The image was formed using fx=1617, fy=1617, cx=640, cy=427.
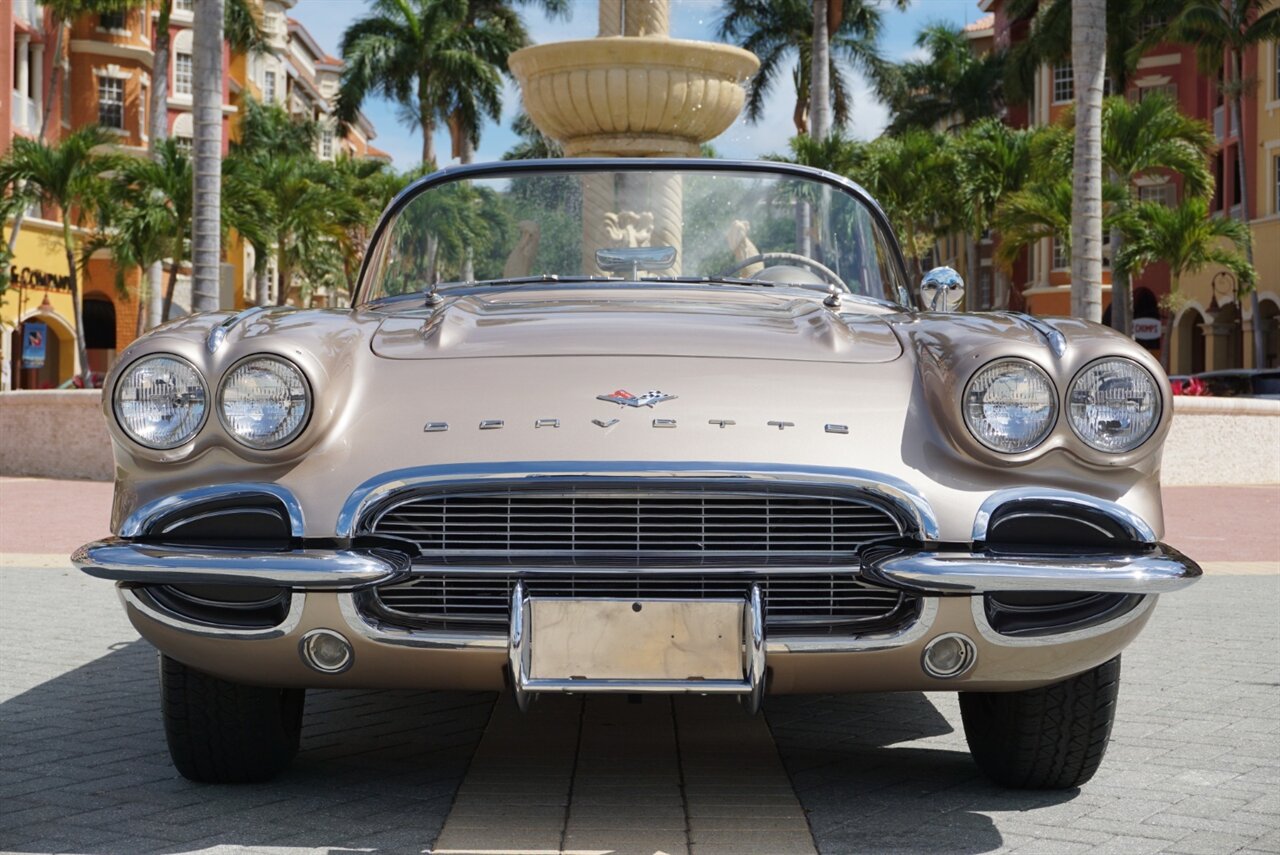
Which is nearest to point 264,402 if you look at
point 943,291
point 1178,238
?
point 943,291

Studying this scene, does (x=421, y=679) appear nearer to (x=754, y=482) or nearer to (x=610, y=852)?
(x=610, y=852)

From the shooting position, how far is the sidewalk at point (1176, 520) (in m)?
10.1

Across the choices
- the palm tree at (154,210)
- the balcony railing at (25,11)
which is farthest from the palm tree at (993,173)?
the balcony railing at (25,11)

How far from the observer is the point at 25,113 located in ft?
132

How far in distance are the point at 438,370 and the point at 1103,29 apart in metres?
14.7

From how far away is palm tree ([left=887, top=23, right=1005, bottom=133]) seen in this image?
5234 centimetres

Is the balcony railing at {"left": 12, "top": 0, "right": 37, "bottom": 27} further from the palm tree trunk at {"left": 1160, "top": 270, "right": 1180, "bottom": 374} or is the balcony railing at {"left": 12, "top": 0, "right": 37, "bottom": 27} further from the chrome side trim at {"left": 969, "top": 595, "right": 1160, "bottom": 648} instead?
the chrome side trim at {"left": 969, "top": 595, "right": 1160, "bottom": 648}

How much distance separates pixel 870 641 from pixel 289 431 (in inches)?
48.0

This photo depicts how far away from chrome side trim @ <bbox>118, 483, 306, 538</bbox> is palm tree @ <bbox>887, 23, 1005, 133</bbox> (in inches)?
1982

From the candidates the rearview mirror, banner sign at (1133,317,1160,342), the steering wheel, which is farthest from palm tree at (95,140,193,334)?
banner sign at (1133,317,1160,342)

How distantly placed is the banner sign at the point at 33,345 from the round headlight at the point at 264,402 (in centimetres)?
3851

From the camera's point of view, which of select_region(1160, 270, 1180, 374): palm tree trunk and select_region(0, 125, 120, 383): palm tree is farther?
select_region(1160, 270, 1180, 374): palm tree trunk

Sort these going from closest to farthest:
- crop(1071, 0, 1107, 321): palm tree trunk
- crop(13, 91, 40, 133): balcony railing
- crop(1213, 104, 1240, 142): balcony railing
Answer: crop(1071, 0, 1107, 321): palm tree trunk → crop(13, 91, 40, 133): balcony railing → crop(1213, 104, 1240, 142): balcony railing

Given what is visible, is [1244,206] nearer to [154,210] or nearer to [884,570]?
[154,210]
